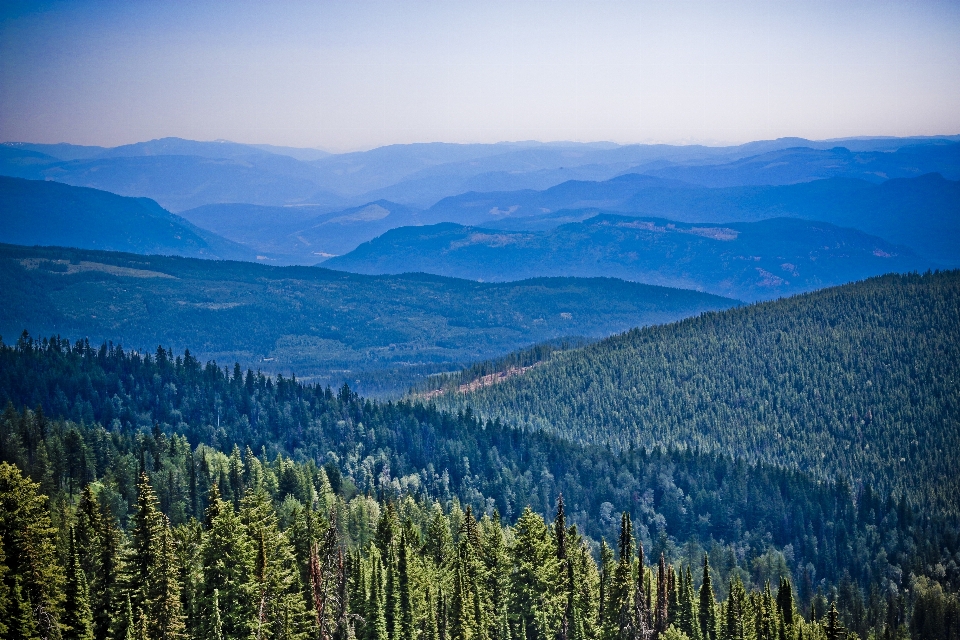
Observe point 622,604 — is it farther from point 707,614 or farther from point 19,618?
point 19,618

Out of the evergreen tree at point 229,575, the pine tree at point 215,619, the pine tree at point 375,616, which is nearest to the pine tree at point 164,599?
the evergreen tree at point 229,575

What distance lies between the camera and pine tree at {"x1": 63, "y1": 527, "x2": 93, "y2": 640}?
6084 cm

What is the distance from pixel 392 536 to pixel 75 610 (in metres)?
33.7

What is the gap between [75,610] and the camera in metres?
61.2

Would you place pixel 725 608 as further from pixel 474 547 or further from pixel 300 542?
pixel 300 542

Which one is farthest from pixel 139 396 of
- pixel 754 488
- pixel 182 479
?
pixel 754 488

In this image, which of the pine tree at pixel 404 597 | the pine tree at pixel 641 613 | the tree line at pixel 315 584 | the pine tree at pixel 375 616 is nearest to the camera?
the tree line at pixel 315 584

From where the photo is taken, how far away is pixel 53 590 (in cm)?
6175

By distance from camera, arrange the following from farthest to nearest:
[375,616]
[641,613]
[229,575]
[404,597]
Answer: [641,613]
[404,597]
[375,616]
[229,575]

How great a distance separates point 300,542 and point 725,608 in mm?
41873

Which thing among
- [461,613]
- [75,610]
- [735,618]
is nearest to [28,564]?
[75,610]

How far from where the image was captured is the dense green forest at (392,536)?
62.4m

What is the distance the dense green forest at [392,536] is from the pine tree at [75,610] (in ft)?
0.53

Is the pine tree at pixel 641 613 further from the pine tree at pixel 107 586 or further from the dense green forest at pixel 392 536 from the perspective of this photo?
the pine tree at pixel 107 586
